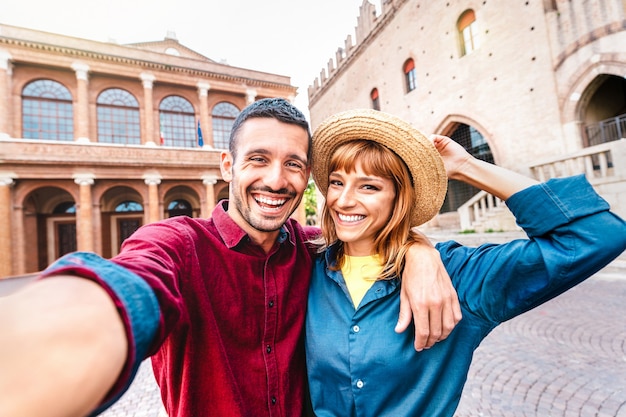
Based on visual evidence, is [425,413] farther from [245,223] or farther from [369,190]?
[245,223]

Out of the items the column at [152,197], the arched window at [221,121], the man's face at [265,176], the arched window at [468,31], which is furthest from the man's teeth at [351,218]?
the arched window at [221,121]

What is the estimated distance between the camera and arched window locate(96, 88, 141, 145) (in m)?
14.1

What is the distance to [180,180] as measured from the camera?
15.0m

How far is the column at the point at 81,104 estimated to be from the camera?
13.2 meters

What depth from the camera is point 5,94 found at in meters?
12.1

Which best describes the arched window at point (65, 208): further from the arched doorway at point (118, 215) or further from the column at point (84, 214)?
the column at point (84, 214)

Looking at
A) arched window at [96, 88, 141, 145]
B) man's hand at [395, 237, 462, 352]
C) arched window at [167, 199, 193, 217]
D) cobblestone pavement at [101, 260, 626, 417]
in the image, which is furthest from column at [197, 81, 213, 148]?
man's hand at [395, 237, 462, 352]

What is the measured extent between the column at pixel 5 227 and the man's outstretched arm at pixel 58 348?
648 inches

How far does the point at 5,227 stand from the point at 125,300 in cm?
1657

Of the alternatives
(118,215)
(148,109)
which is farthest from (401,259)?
(118,215)

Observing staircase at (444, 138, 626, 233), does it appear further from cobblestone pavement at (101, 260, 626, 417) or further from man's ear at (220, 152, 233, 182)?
man's ear at (220, 152, 233, 182)

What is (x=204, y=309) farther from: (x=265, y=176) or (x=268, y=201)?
(x=265, y=176)

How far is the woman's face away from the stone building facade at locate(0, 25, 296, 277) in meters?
15.0

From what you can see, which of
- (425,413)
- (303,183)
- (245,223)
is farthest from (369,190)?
(425,413)
